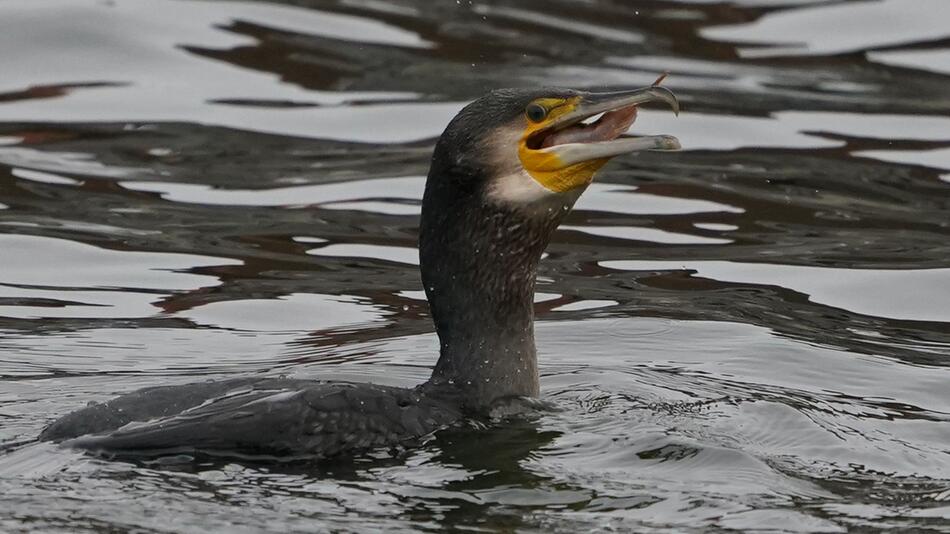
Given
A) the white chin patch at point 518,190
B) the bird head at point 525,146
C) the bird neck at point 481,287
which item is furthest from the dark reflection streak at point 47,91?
the white chin patch at point 518,190

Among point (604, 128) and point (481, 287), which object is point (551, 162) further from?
point (481, 287)

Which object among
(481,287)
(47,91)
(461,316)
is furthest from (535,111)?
(47,91)

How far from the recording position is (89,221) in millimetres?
10555

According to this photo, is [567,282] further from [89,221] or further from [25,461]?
[25,461]

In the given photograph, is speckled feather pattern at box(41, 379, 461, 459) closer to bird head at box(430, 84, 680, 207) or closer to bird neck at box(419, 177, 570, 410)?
bird neck at box(419, 177, 570, 410)

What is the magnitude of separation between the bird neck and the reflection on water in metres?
0.23

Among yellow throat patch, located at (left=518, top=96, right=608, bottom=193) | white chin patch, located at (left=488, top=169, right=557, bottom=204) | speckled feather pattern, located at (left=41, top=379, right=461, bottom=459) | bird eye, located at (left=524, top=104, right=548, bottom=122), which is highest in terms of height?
bird eye, located at (left=524, top=104, right=548, bottom=122)

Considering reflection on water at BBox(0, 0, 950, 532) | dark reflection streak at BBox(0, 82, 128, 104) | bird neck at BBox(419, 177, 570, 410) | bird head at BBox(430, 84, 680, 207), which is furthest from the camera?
dark reflection streak at BBox(0, 82, 128, 104)

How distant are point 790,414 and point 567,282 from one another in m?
2.58

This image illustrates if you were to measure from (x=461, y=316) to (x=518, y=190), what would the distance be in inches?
20.8

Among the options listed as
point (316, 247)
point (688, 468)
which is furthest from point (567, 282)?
point (688, 468)

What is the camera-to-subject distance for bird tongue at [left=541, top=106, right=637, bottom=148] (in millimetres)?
6848

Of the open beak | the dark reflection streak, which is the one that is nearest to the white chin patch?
the open beak

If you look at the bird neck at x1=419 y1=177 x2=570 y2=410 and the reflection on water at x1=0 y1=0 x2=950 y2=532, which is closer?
the reflection on water at x1=0 y1=0 x2=950 y2=532
